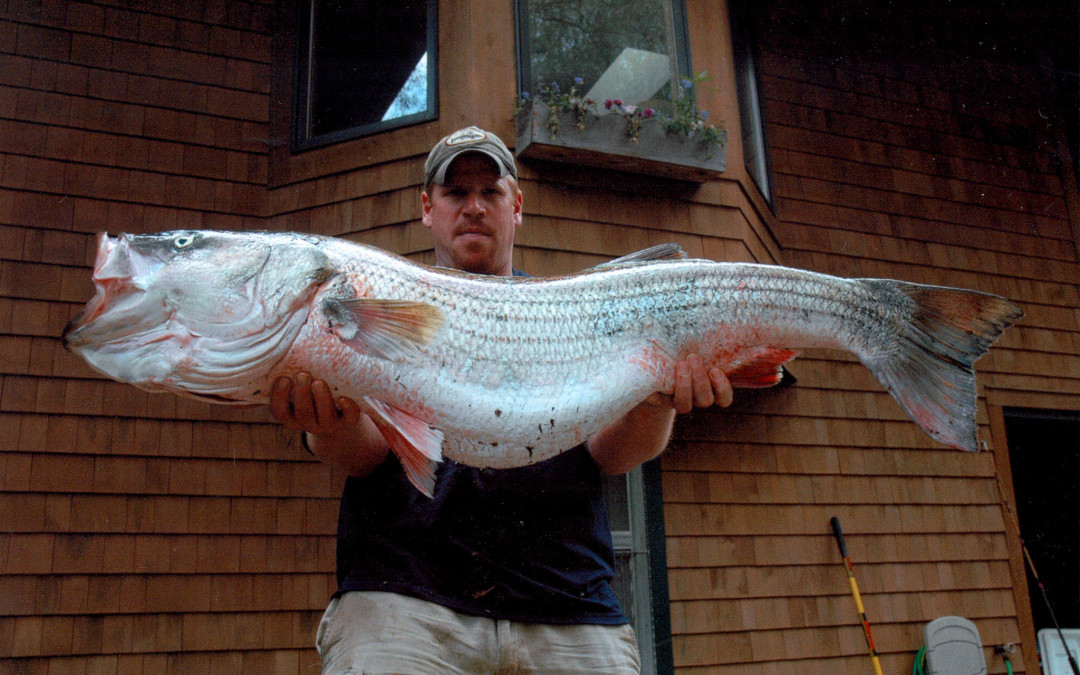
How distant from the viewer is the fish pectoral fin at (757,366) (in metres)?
2.57

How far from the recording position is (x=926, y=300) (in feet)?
8.30

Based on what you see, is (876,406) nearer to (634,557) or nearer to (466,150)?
(634,557)

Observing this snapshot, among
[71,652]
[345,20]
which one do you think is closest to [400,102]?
[345,20]

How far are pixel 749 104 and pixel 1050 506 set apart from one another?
6.29m

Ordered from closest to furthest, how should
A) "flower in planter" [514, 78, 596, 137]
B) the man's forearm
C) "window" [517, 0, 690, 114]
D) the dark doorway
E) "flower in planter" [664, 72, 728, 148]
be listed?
the man's forearm, "flower in planter" [514, 78, 596, 137], "flower in planter" [664, 72, 728, 148], "window" [517, 0, 690, 114], the dark doorway

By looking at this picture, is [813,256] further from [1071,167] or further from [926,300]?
[926,300]

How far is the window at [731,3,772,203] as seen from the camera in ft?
21.2

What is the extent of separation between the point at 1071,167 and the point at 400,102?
6.26 metres

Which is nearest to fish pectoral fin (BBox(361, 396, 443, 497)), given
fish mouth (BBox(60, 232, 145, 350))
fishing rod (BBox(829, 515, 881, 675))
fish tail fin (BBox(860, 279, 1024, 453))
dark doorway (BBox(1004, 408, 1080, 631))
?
fish mouth (BBox(60, 232, 145, 350))

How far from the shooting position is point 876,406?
247 inches

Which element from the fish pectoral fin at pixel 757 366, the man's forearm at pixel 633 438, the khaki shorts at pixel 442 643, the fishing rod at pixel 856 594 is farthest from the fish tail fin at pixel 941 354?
the fishing rod at pixel 856 594

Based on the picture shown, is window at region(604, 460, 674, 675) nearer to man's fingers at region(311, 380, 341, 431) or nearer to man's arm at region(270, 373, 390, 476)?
man's arm at region(270, 373, 390, 476)

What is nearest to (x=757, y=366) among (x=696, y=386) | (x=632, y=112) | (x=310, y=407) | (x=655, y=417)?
(x=696, y=386)

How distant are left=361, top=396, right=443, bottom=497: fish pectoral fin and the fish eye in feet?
1.95
